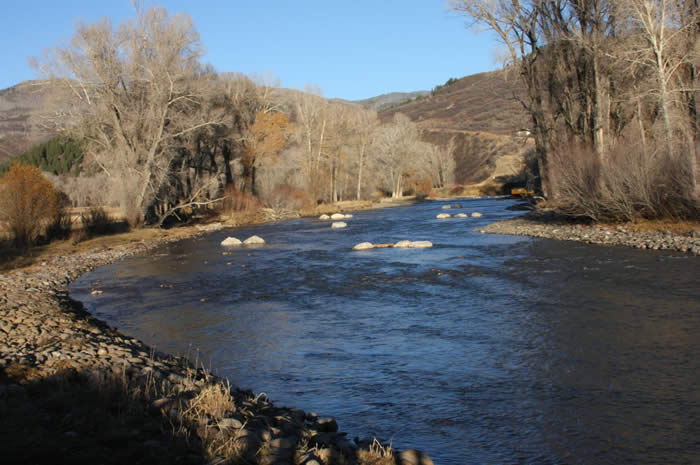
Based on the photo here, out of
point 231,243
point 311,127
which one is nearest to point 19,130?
point 311,127

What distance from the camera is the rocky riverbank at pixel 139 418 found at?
496cm

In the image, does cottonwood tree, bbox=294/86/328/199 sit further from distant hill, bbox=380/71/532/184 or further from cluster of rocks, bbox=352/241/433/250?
distant hill, bbox=380/71/532/184

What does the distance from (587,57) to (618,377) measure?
85.4ft

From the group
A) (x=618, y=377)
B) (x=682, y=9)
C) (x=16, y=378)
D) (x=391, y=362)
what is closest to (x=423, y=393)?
(x=391, y=362)

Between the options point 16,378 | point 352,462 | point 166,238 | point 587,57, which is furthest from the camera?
point 166,238

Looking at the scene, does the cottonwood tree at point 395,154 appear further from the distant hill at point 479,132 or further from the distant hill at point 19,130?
the distant hill at point 19,130

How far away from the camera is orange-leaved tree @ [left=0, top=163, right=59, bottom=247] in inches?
938

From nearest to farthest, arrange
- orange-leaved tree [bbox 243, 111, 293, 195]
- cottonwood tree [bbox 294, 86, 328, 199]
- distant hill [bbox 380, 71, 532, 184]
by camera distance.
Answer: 1. orange-leaved tree [bbox 243, 111, 293, 195]
2. cottonwood tree [bbox 294, 86, 328, 199]
3. distant hill [bbox 380, 71, 532, 184]

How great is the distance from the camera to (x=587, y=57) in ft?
98.4

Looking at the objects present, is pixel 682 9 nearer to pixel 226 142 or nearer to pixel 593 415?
pixel 593 415

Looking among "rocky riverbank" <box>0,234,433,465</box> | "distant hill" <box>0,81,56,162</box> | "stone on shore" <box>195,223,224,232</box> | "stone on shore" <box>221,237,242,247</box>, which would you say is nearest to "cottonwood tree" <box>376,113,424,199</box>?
"stone on shore" <box>195,223,224,232</box>

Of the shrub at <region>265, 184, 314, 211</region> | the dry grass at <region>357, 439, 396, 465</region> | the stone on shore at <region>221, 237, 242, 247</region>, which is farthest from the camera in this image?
the shrub at <region>265, 184, 314, 211</region>

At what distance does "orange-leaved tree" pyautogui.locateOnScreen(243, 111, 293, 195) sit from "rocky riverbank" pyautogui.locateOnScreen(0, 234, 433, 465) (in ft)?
145

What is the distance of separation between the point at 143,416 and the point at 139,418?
12cm
